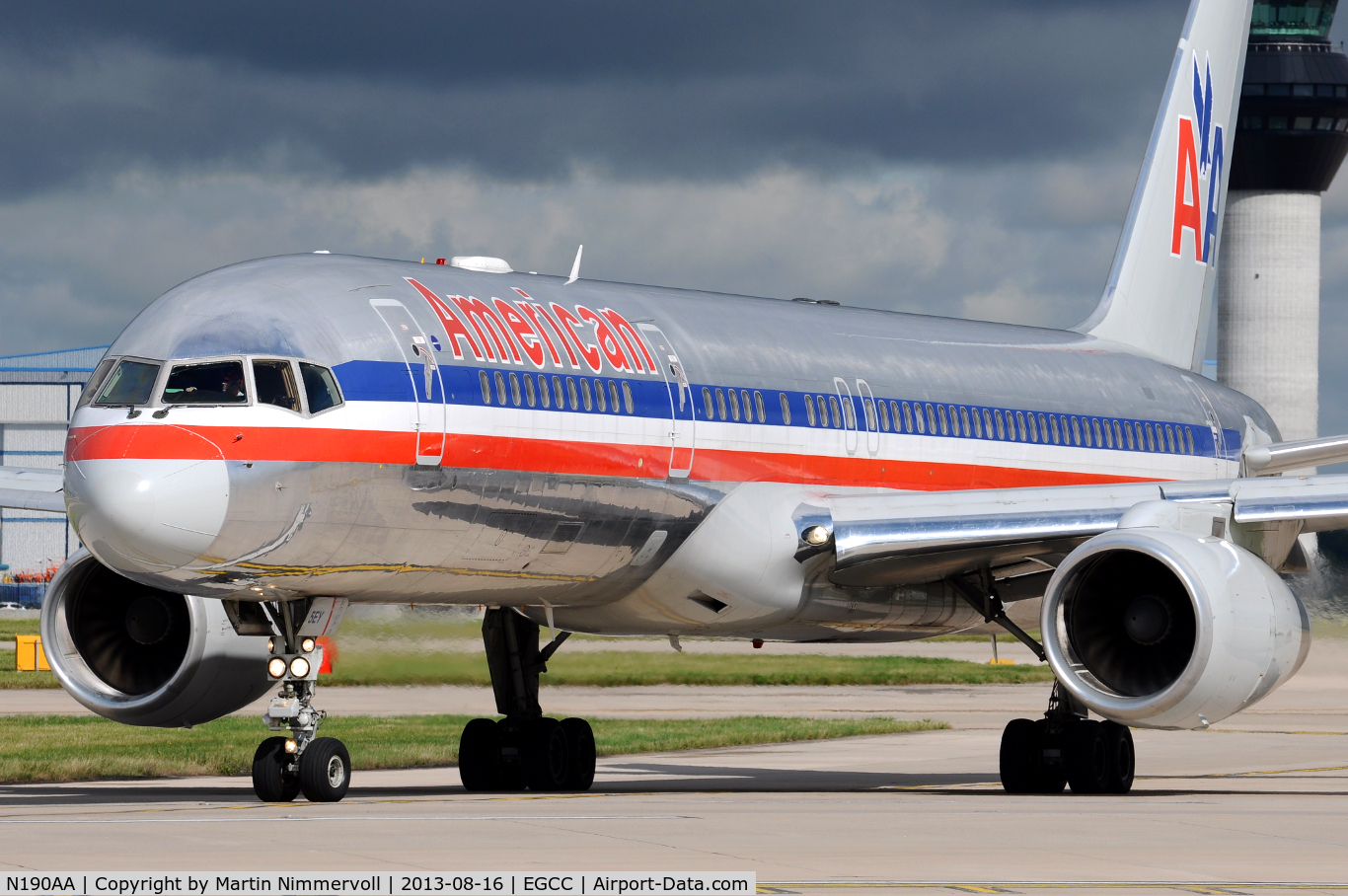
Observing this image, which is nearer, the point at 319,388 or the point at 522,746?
the point at 319,388

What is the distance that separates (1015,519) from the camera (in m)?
18.3

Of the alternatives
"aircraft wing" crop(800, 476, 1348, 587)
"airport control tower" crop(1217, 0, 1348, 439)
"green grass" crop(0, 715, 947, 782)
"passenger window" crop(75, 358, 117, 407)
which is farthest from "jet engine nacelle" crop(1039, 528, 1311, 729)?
"airport control tower" crop(1217, 0, 1348, 439)

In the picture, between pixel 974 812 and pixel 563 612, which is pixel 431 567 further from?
pixel 974 812

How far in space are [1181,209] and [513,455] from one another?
1518cm

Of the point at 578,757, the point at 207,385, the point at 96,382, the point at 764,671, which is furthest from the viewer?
the point at 764,671

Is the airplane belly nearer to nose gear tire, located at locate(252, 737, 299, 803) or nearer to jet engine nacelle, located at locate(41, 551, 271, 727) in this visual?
nose gear tire, located at locate(252, 737, 299, 803)

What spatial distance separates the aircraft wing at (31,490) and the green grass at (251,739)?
3.49 meters

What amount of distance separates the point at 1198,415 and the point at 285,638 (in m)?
13.6

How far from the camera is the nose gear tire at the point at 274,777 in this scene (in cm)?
1581

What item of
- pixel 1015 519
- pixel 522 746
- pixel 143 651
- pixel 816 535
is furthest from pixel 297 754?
pixel 1015 519

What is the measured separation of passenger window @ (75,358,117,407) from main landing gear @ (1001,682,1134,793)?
9809mm

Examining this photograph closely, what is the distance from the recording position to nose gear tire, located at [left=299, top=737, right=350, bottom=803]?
15703 millimetres

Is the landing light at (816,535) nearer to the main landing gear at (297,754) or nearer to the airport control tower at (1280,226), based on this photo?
the main landing gear at (297,754)

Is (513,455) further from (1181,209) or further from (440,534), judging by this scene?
(1181,209)
